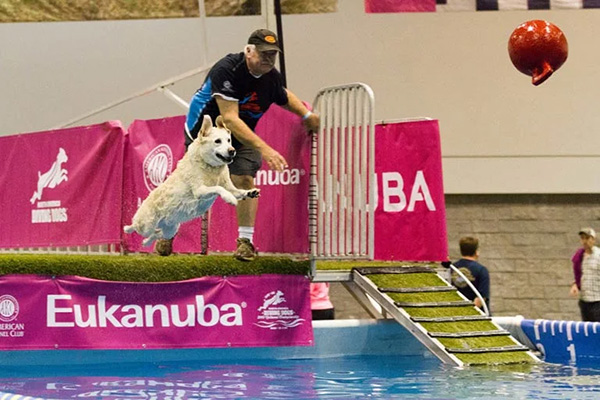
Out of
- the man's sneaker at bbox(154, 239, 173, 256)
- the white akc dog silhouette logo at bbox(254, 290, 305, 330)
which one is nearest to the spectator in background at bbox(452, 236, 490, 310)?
the white akc dog silhouette logo at bbox(254, 290, 305, 330)

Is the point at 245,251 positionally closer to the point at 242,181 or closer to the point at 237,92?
the point at 242,181

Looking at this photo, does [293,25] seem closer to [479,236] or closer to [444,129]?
[444,129]

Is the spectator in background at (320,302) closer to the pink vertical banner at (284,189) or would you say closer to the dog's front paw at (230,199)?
the pink vertical banner at (284,189)

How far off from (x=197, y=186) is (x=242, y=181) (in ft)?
Answer: 3.10

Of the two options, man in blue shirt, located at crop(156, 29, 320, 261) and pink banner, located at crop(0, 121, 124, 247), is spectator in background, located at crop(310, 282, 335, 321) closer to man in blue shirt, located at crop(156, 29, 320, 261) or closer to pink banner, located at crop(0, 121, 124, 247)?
pink banner, located at crop(0, 121, 124, 247)

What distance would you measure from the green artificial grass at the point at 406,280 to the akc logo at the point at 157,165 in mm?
2296

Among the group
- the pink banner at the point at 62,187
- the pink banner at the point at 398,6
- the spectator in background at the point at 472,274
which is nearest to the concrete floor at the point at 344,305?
the spectator in background at the point at 472,274

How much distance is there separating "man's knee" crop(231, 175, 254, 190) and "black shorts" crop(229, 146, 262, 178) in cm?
3

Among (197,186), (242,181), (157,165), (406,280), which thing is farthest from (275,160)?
(157,165)

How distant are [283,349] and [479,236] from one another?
20.0ft

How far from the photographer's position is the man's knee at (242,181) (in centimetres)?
766

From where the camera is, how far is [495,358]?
7238 mm

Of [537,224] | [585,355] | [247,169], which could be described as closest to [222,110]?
[247,169]

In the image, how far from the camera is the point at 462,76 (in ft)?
43.7
